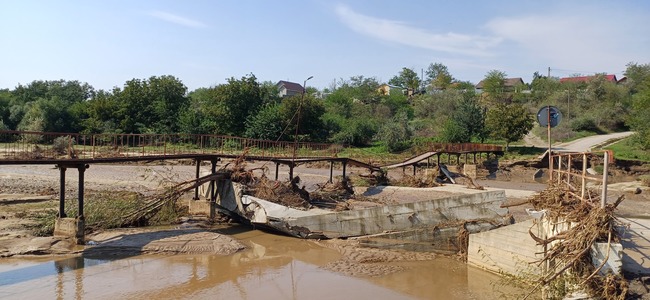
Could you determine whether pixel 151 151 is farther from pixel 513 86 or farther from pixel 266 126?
pixel 513 86

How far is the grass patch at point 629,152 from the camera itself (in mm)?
36562

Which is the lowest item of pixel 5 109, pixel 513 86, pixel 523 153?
pixel 523 153

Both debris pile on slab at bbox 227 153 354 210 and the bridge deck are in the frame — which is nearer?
the bridge deck

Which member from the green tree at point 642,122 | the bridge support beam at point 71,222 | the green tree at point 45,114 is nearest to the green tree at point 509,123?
the green tree at point 642,122

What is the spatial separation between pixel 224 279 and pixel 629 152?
3993cm

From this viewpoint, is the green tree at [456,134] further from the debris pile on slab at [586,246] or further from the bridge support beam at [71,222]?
the bridge support beam at [71,222]

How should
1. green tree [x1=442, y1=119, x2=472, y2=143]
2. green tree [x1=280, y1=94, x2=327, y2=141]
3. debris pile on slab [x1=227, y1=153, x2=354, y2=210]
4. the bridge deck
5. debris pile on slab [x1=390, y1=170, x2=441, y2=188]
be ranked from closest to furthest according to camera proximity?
the bridge deck
debris pile on slab [x1=227, y1=153, x2=354, y2=210]
debris pile on slab [x1=390, y1=170, x2=441, y2=188]
green tree [x1=442, y1=119, x2=472, y2=143]
green tree [x1=280, y1=94, x2=327, y2=141]

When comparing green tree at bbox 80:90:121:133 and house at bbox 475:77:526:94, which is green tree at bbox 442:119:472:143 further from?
house at bbox 475:77:526:94

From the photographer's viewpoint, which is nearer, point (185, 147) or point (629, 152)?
point (185, 147)

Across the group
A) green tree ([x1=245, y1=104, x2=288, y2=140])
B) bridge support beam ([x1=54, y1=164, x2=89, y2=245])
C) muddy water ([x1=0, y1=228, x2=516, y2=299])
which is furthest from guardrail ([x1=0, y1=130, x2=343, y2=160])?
green tree ([x1=245, y1=104, x2=288, y2=140])

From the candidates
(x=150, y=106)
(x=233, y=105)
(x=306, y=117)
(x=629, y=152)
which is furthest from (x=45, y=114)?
→ (x=629, y=152)

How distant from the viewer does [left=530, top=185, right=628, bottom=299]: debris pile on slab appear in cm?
822

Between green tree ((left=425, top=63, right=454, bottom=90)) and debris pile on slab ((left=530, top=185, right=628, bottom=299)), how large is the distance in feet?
272

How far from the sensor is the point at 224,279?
11383 mm
